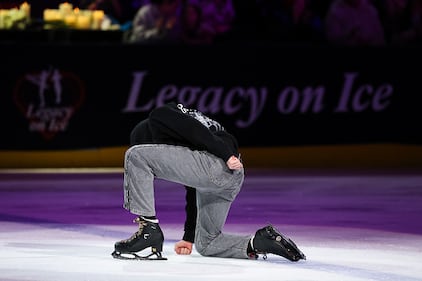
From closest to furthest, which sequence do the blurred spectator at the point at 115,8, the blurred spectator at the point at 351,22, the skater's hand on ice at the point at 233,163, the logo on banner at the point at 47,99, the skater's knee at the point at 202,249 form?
1. the skater's hand on ice at the point at 233,163
2. the skater's knee at the point at 202,249
3. the logo on banner at the point at 47,99
4. the blurred spectator at the point at 351,22
5. the blurred spectator at the point at 115,8

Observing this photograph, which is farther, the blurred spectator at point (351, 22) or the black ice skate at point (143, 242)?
the blurred spectator at point (351, 22)

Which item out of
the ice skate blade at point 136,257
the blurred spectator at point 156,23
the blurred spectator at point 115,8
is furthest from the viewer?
the blurred spectator at point 115,8

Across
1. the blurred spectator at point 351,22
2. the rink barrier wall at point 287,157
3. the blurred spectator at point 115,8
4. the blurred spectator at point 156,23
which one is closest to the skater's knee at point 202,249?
the rink barrier wall at point 287,157

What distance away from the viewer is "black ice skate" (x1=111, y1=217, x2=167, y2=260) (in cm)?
707

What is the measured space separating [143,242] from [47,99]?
763 centimetres

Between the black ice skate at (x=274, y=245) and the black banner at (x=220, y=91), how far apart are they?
757cm

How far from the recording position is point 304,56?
15.0 meters

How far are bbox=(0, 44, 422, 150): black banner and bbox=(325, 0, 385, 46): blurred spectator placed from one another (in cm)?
22

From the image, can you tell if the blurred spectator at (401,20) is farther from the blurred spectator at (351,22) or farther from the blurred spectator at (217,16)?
the blurred spectator at (217,16)

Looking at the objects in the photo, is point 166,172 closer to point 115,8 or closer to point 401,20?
point 115,8

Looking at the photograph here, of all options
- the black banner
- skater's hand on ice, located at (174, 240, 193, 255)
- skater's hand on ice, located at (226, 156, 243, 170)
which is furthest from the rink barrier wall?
skater's hand on ice, located at (226, 156, 243, 170)

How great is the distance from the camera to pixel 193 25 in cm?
1488

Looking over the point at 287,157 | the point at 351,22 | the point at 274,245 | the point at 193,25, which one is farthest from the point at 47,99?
the point at 274,245

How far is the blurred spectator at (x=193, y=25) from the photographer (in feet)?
48.8
